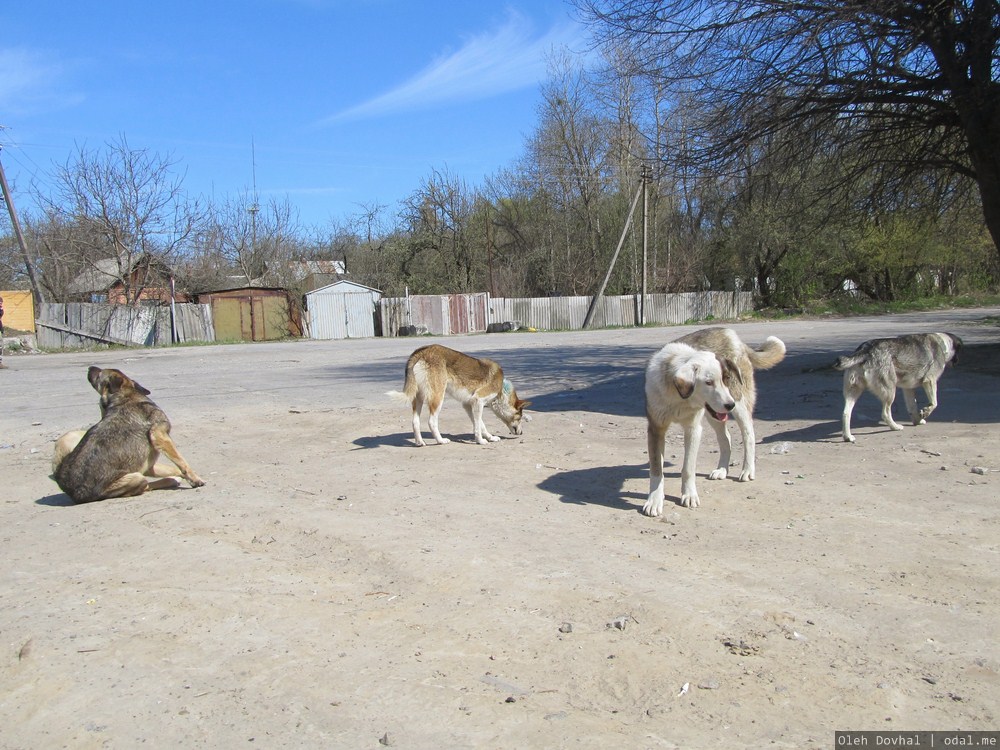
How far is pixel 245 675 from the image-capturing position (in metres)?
3.84

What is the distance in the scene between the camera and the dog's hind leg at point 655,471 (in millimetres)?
6414

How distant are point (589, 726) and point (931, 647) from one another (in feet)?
6.31

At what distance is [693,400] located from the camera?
630cm

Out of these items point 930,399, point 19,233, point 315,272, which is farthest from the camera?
point 315,272

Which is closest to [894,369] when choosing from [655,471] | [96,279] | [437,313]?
[655,471]

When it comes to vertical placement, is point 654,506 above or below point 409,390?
below

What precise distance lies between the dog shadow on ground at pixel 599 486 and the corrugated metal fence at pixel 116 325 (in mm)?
35367

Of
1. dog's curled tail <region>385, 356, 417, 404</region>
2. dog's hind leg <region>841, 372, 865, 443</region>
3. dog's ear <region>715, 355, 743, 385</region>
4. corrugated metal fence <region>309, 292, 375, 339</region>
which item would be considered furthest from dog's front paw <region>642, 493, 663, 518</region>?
corrugated metal fence <region>309, 292, 375, 339</region>

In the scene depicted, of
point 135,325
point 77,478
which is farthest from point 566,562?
point 135,325

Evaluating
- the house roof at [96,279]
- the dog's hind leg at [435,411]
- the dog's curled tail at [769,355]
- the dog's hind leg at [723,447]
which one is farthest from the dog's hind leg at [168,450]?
the house roof at [96,279]

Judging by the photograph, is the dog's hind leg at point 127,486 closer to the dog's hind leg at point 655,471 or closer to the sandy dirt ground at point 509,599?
the sandy dirt ground at point 509,599

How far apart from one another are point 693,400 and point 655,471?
71cm

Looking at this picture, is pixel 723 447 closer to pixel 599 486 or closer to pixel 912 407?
pixel 599 486

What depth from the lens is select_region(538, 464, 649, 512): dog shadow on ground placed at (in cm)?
691
